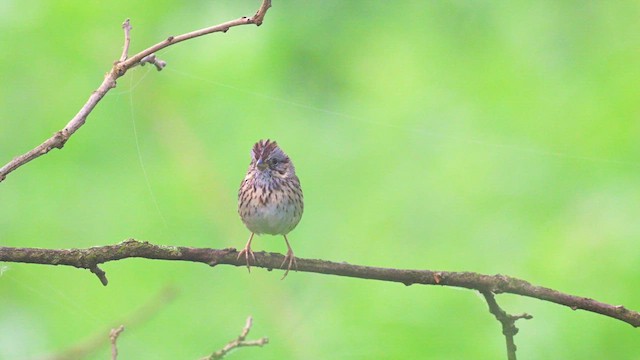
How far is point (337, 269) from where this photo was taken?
0.74 meters

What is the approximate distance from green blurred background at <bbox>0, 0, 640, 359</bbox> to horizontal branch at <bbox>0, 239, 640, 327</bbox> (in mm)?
650

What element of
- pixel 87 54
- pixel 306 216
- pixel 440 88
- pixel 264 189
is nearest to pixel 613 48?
pixel 440 88

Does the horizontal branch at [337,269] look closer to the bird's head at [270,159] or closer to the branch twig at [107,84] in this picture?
the branch twig at [107,84]

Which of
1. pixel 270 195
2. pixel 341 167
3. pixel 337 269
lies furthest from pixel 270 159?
pixel 337 269

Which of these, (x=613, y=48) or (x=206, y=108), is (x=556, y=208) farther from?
(x=206, y=108)

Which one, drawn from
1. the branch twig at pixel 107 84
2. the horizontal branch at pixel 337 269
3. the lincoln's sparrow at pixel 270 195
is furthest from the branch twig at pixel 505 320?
the lincoln's sparrow at pixel 270 195

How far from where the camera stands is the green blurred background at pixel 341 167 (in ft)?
4.73

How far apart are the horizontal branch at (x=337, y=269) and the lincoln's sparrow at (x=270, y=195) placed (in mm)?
542

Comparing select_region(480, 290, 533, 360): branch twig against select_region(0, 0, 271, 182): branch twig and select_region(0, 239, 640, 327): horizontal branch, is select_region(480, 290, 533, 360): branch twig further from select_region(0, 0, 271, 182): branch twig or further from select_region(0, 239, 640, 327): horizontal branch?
select_region(0, 0, 271, 182): branch twig

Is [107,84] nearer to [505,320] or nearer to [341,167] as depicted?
[505,320]

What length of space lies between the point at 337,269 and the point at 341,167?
3.07ft

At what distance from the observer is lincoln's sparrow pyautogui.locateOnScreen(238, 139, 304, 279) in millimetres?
1296

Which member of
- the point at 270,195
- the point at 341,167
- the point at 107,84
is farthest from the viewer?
the point at 341,167

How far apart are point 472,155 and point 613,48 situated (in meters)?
0.42
